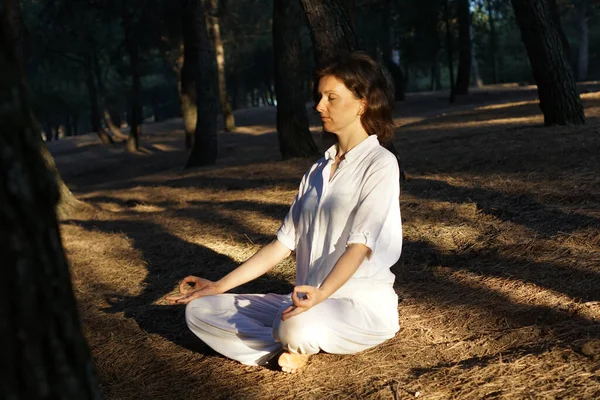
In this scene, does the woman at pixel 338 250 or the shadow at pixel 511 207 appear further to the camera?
the shadow at pixel 511 207

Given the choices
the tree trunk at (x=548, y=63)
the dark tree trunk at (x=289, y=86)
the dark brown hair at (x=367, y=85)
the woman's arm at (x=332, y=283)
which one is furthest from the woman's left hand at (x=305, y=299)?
the dark tree trunk at (x=289, y=86)

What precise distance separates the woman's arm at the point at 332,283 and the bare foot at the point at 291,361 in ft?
1.25

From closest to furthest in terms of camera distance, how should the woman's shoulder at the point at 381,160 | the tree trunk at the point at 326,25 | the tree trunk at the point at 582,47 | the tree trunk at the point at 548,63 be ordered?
1. the woman's shoulder at the point at 381,160
2. the tree trunk at the point at 326,25
3. the tree trunk at the point at 548,63
4. the tree trunk at the point at 582,47

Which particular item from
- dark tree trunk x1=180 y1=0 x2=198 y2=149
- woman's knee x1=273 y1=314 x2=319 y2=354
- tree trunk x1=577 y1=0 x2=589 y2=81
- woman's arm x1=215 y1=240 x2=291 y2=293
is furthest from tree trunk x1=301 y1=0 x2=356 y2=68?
tree trunk x1=577 y1=0 x2=589 y2=81

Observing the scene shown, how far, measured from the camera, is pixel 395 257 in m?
3.88

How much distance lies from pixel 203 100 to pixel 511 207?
412 inches

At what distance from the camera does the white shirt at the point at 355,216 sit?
12.1 feet

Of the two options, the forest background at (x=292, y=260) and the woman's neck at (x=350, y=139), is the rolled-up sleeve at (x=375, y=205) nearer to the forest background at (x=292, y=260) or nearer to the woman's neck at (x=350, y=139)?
the woman's neck at (x=350, y=139)

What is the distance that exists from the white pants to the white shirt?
0.13 metres

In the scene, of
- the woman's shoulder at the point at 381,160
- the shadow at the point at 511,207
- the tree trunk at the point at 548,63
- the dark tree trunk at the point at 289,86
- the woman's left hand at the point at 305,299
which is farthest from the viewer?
the dark tree trunk at the point at 289,86

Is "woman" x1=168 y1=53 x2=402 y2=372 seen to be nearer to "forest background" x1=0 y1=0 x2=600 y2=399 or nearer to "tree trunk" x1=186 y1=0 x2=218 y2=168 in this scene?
"forest background" x1=0 y1=0 x2=600 y2=399

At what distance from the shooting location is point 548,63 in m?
10.4

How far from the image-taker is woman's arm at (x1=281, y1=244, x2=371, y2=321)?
336cm

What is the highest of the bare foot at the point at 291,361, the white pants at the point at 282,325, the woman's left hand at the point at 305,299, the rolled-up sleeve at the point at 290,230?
the rolled-up sleeve at the point at 290,230
